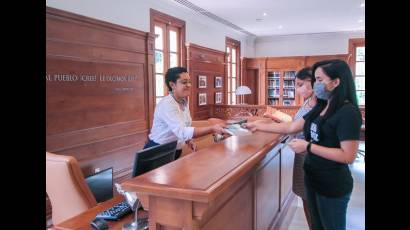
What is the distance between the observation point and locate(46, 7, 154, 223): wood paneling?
4141mm

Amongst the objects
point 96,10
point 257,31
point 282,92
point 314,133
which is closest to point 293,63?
point 282,92

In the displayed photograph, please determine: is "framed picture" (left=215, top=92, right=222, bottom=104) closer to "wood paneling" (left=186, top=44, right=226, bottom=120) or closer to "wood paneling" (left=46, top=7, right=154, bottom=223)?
"wood paneling" (left=186, top=44, right=226, bottom=120)

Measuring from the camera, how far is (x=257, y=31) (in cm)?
1091

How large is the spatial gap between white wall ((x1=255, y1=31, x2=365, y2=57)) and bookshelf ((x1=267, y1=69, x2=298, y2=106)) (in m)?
0.73

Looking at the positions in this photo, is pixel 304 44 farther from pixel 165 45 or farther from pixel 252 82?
pixel 165 45

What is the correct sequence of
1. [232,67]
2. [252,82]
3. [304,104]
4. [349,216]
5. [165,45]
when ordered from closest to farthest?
[304,104]
[349,216]
[165,45]
[232,67]
[252,82]

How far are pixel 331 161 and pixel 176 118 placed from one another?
1258mm

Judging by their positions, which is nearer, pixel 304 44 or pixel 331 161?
pixel 331 161

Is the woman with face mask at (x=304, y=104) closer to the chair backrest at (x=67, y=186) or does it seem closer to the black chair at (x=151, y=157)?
the black chair at (x=151, y=157)

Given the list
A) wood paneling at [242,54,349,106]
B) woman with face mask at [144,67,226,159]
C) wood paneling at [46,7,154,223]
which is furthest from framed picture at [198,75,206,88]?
woman with face mask at [144,67,226,159]

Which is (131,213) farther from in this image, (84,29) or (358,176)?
(358,176)

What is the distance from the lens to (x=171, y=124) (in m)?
2.73

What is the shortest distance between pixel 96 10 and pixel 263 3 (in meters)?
3.68

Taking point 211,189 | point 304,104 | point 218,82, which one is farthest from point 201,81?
point 211,189
